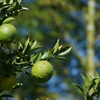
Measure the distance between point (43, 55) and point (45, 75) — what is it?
0.29 ft

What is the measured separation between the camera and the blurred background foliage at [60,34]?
5.44m

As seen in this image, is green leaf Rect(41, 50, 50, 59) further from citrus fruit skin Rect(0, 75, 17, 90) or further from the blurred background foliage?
the blurred background foliage

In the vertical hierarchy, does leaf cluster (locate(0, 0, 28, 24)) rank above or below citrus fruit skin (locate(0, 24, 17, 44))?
above

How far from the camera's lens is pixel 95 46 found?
5.18 meters

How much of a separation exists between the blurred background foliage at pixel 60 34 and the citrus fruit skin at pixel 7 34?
3.94 m

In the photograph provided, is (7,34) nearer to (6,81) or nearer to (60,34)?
(6,81)

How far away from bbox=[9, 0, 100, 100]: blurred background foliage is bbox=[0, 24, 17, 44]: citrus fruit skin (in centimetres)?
394

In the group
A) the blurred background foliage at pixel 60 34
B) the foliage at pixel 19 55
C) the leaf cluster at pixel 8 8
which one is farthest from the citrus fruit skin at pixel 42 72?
the blurred background foliage at pixel 60 34

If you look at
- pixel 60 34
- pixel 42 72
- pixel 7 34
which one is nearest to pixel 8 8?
pixel 7 34

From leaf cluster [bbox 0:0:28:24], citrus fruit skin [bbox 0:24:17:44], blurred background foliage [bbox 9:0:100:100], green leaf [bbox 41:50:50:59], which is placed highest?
leaf cluster [bbox 0:0:28:24]

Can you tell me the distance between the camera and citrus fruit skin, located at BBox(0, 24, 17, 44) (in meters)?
0.88

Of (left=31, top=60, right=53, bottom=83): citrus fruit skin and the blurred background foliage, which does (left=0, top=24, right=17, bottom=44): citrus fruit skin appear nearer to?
(left=31, top=60, right=53, bottom=83): citrus fruit skin

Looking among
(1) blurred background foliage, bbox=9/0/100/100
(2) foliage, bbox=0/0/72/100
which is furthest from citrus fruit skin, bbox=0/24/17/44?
(1) blurred background foliage, bbox=9/0/100/100

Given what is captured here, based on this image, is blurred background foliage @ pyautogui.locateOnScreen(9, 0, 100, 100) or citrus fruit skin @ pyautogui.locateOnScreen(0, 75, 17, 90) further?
blurred background foliage @ pyautogui.locateOnScreen(9, 0, 100, 100)
